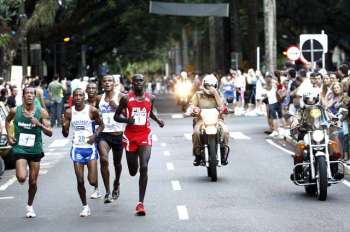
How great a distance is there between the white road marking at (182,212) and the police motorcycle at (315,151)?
175 cm

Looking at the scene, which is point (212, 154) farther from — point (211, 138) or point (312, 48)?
point (312, 48)

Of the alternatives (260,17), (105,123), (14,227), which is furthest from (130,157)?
(260,17)

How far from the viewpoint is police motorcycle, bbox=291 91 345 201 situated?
546 inches

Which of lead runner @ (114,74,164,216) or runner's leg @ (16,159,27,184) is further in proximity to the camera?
lead runner @ (114,74,164,216)

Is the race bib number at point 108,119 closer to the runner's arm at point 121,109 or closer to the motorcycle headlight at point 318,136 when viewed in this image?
the runner's arm at point 121,109

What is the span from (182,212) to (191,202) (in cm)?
107

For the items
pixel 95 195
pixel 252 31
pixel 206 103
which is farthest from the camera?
pixel 252 31

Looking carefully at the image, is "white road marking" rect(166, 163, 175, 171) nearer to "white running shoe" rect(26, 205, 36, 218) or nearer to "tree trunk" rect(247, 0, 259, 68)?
"white running shoe" rect(26, 205, 36, 218)

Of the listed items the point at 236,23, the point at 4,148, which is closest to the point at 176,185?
the point at 4,148

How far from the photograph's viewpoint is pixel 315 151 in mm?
14016

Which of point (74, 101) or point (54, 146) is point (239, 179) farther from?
point (54, 146)

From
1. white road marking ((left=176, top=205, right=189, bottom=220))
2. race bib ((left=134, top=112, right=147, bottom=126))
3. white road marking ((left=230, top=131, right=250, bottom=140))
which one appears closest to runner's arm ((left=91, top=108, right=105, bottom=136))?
race bib ((left=134, top=112, right=147, bottom=126))

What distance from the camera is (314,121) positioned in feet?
46.3

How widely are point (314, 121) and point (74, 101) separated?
3.34 meters
